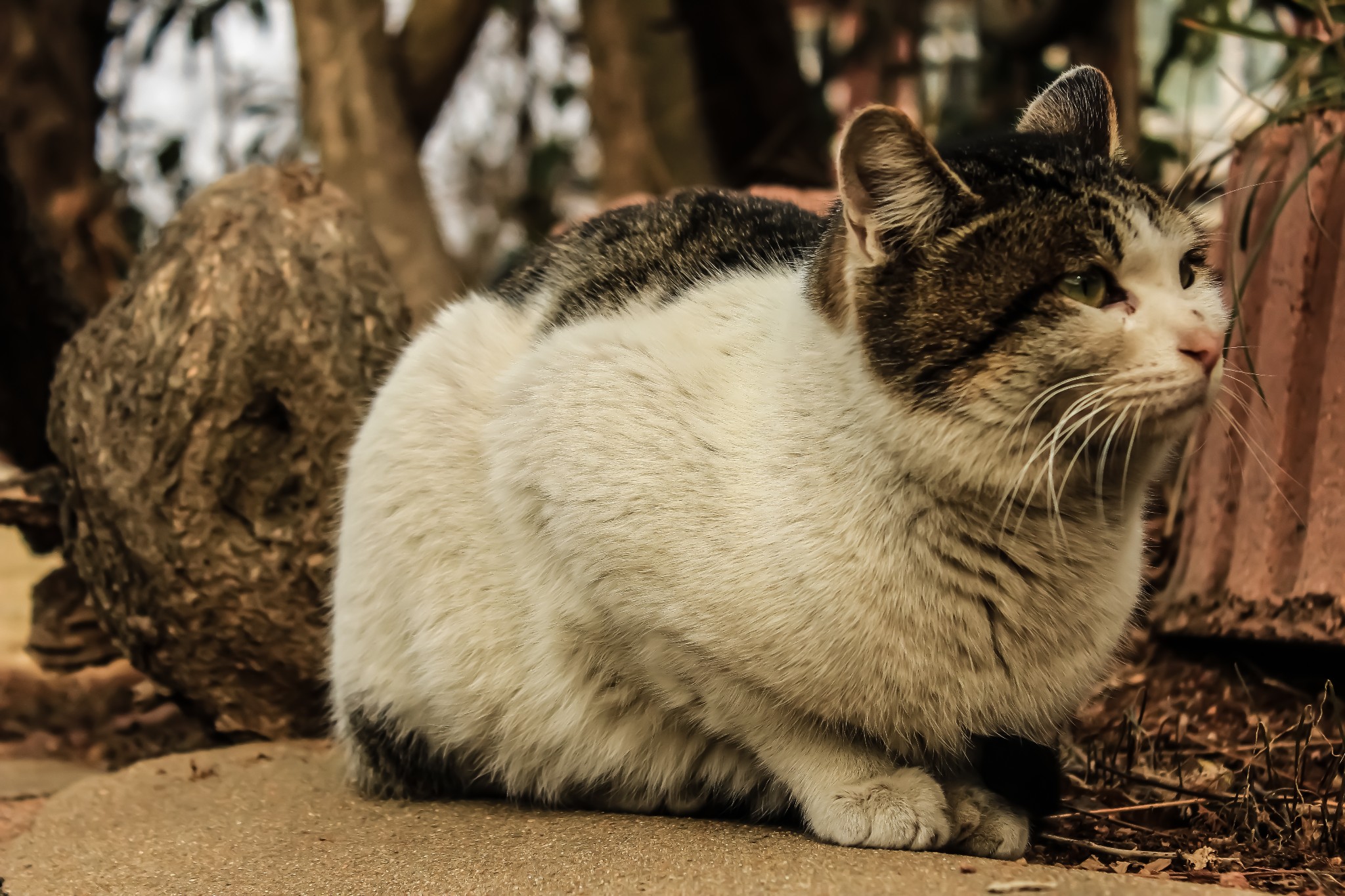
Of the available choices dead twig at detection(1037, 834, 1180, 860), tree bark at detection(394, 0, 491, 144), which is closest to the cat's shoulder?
dead twig at detection(1037, 834, 1180, 860)

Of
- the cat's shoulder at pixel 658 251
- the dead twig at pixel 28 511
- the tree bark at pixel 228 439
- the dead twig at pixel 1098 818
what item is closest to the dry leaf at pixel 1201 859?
the dead twig at pixel 1098 818

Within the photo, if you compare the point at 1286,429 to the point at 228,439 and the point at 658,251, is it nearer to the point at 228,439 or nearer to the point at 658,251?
the point at 658,251

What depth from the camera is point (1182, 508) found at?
3.99m

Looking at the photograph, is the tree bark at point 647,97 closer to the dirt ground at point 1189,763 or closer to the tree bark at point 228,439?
the tree bark at point 228,439

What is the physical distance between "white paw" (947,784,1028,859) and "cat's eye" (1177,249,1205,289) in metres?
1.01

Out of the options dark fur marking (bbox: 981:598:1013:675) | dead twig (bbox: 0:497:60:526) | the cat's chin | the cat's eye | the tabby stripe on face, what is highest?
the cat's eye

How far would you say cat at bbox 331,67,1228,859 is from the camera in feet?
7.01

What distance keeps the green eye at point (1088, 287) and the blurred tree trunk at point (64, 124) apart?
4.66 m

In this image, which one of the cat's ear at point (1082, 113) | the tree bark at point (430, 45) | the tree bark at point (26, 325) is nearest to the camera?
the cat's ear at point (1082, 113)

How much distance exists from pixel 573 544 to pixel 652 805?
0.61 metres

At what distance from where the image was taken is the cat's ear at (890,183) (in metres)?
2.13

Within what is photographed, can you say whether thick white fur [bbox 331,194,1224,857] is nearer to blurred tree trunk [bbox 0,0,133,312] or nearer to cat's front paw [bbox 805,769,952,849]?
cat's front paw [bbox 805,769,952,849]

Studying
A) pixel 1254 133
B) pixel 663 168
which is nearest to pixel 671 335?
pixel 1254 133

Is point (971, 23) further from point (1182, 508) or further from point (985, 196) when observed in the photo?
point (985, 196)
